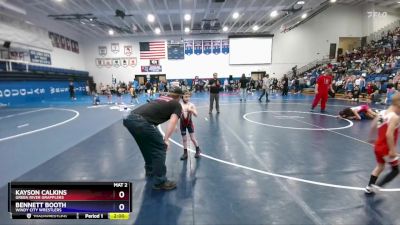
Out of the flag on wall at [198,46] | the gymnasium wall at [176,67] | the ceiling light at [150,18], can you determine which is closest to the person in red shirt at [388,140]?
the ceiling light at [150,18]

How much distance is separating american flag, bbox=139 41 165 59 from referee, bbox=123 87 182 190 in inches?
1196

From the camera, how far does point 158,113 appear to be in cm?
397

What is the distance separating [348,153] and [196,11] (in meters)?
20.5

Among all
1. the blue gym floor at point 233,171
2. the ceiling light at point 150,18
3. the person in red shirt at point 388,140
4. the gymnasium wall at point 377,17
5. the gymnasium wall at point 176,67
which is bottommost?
the blue gym floor at point 233,171

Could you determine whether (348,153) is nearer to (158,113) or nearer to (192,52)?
(158,113)

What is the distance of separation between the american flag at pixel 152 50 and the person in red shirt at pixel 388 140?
103 ft

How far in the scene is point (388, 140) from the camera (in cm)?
362

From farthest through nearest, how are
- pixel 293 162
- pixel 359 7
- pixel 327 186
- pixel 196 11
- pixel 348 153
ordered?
pixel 359 7, pixel 196 11, pixel 348 153, pixel 293 162, pixel 327 186

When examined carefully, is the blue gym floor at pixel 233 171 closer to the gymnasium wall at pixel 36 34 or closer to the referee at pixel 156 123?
the referee at pixel 156 123

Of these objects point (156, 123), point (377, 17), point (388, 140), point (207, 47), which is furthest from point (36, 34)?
point (377, 17)

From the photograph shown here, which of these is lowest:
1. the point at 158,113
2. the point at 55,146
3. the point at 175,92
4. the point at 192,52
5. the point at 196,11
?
the point at 55,146

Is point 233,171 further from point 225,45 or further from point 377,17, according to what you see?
point 377,17

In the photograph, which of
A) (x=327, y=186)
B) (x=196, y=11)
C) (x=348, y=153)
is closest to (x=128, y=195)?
(x=327, y=186)

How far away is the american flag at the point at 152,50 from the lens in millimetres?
32969
